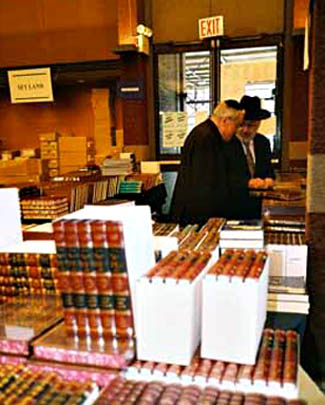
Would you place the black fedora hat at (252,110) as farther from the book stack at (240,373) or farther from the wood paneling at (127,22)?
the book stack at (240,373)

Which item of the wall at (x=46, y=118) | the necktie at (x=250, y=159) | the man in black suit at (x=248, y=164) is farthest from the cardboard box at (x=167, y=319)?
the wall at (x=46, y=118)

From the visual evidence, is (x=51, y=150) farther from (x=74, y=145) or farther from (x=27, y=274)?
(x=27, y=274)

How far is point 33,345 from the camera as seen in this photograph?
1163mm

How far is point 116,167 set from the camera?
16.0 feet

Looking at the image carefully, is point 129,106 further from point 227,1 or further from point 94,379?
point 94,379

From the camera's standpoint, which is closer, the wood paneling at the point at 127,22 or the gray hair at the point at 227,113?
the gray hair at the point at 227,113

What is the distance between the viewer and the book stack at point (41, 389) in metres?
0.96

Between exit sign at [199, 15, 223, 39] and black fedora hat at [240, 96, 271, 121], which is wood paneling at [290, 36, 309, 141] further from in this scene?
black fedora hat at [240, 96, 271, 121]

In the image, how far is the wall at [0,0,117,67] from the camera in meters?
5.48

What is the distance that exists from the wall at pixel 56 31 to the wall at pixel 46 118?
3.90 feet

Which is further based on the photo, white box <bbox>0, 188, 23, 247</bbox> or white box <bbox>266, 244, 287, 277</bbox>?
white box <bbox>266, 244, 287, 277</bbox>

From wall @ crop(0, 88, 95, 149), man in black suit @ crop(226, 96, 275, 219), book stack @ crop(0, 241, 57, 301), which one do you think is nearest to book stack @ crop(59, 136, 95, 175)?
wall @ crop(0, 88, 95, 149)

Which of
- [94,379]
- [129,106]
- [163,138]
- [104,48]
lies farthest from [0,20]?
[94,379]

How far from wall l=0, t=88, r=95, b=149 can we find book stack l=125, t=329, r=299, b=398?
595 centimetres
